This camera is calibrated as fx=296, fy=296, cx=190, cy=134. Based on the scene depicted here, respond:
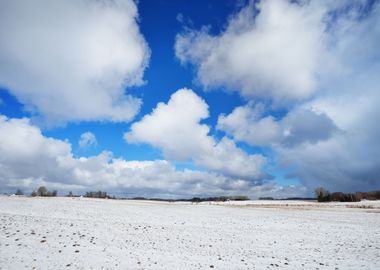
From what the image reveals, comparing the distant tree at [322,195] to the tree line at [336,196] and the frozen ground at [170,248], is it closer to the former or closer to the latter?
the tree line at [336,196]

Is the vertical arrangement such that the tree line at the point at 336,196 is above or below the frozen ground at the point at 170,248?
above

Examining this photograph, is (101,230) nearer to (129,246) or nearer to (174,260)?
(129,246)

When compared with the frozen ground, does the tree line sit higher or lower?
higher

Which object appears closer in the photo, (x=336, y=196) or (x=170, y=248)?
(x=170, y=248)

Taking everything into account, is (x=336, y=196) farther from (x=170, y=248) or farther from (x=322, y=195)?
(x=170, y=248)

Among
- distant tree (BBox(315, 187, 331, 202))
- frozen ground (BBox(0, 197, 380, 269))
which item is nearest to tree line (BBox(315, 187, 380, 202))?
distant tree (BBox(315, 187, 331, 202))

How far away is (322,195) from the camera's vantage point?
497 feet

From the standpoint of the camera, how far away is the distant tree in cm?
14912

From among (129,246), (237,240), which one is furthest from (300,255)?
(129,246)

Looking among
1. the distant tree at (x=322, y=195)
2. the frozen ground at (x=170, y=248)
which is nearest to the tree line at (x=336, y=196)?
the distant tree at (x=322, y=195)

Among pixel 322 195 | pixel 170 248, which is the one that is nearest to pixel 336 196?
pixel 322 195

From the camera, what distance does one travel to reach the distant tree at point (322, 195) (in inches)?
5871

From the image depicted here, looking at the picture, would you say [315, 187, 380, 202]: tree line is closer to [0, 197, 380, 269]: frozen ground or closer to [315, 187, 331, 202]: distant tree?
[315, 187, 331, 202]: distant tree

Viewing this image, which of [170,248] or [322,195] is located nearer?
[170,248]
